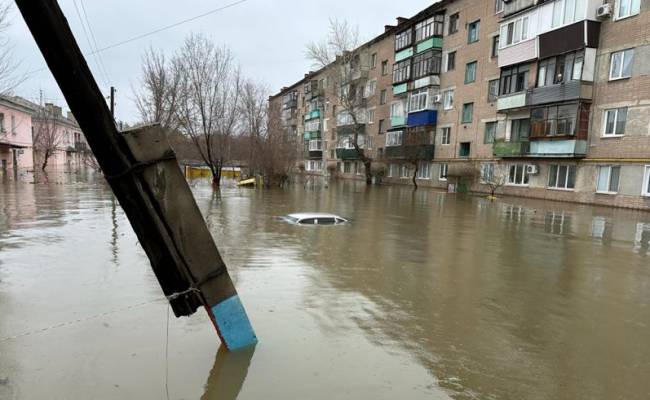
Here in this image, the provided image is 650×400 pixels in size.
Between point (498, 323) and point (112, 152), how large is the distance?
4.79 m

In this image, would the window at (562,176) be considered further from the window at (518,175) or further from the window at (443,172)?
the window at (443,172)

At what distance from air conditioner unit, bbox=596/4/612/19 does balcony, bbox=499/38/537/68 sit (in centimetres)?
386

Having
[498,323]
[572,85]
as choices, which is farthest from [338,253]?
[572,85]

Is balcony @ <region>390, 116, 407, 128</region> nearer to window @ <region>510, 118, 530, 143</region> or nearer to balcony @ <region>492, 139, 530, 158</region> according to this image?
balcony @ <region>492, 139, 530, 158</region>

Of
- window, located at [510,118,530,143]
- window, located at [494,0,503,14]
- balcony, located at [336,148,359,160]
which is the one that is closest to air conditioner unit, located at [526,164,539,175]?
window, located at [510,118,530,143]

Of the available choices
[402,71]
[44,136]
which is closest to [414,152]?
[402,71]

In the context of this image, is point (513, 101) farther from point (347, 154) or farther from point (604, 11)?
point (347, 154)

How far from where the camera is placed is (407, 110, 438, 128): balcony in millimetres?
36281

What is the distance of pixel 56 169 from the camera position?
52875 millimetres

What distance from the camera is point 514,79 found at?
2806 centimetres

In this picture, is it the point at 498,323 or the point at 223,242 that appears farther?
the point at 223,242

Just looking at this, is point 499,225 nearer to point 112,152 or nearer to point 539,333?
point 539,333

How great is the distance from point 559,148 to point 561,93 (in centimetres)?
320

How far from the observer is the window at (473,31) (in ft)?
106
